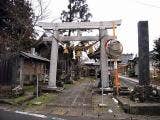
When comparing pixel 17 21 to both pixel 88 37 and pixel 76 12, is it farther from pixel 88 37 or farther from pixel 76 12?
pixel 76 12

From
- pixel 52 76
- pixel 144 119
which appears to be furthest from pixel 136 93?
pixel 52 76

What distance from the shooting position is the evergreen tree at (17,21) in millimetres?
24312

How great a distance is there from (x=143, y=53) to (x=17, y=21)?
11.5m

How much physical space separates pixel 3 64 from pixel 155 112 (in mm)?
14068

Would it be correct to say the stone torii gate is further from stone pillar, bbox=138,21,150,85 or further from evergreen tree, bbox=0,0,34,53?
stone pillar, bbox=138,21,150,85

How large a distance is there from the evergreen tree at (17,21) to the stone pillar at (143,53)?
9.85 metres

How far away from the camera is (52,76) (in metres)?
22.7

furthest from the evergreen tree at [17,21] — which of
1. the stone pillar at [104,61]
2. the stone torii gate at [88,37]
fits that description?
the stone pillar at [104,61]

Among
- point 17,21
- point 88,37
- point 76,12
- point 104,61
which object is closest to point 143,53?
point 104,61

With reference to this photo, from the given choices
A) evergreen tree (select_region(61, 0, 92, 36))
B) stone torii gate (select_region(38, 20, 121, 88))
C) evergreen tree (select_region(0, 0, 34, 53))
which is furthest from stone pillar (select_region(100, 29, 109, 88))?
evergreen tree (select_region(61, 0, 92, 36))

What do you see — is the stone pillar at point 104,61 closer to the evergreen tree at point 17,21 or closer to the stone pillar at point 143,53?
the evergreen tree at point 17,21

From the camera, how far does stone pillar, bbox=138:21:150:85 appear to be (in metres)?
15.8

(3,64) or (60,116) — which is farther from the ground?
(3,64)

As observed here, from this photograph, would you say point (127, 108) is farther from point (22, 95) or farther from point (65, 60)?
point (65, 60)
